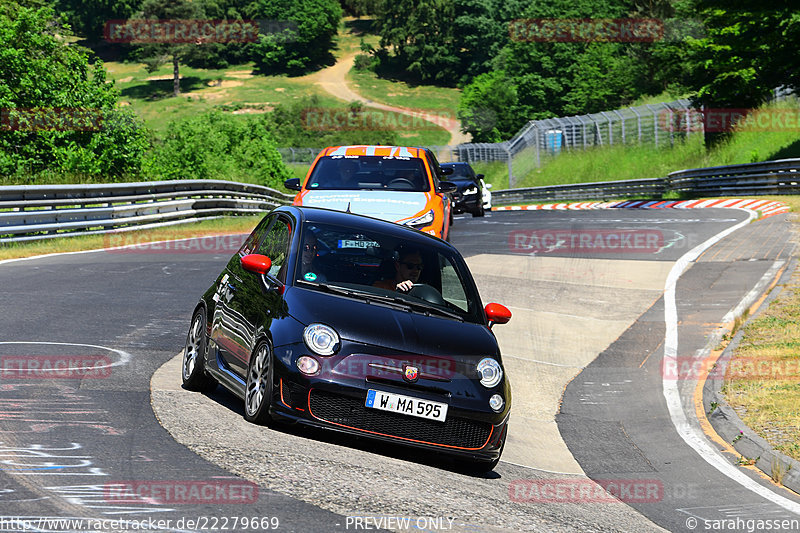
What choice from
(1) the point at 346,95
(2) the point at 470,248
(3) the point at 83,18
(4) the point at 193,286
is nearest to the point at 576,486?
(4) the point at 193,286

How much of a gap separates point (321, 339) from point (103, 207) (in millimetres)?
16315

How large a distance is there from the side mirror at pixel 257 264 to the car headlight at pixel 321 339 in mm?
991

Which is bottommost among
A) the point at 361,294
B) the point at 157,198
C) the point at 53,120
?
the point at 53,120

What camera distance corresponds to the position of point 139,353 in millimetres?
9898

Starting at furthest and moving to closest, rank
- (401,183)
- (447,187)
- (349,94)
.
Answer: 1. (349,94)
2. (447,187)
3. (401,183)

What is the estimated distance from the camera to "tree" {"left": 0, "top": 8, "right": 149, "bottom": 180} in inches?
1398

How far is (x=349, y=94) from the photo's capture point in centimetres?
13750

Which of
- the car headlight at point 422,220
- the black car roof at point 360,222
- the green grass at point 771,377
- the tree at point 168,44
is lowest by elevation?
the tree at point 168,44

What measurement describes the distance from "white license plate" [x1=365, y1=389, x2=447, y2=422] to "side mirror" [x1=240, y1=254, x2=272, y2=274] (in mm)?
1515

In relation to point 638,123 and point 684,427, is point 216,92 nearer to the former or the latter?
point 638,123

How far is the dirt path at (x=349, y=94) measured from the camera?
11700 cm

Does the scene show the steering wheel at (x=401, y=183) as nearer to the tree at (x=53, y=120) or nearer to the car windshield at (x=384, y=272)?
the car windshield at (x=384, y=272)

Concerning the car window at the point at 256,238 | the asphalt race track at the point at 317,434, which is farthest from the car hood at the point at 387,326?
the car window at the point at 256,238

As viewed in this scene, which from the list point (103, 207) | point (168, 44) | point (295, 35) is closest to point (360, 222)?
point (103, 207)
